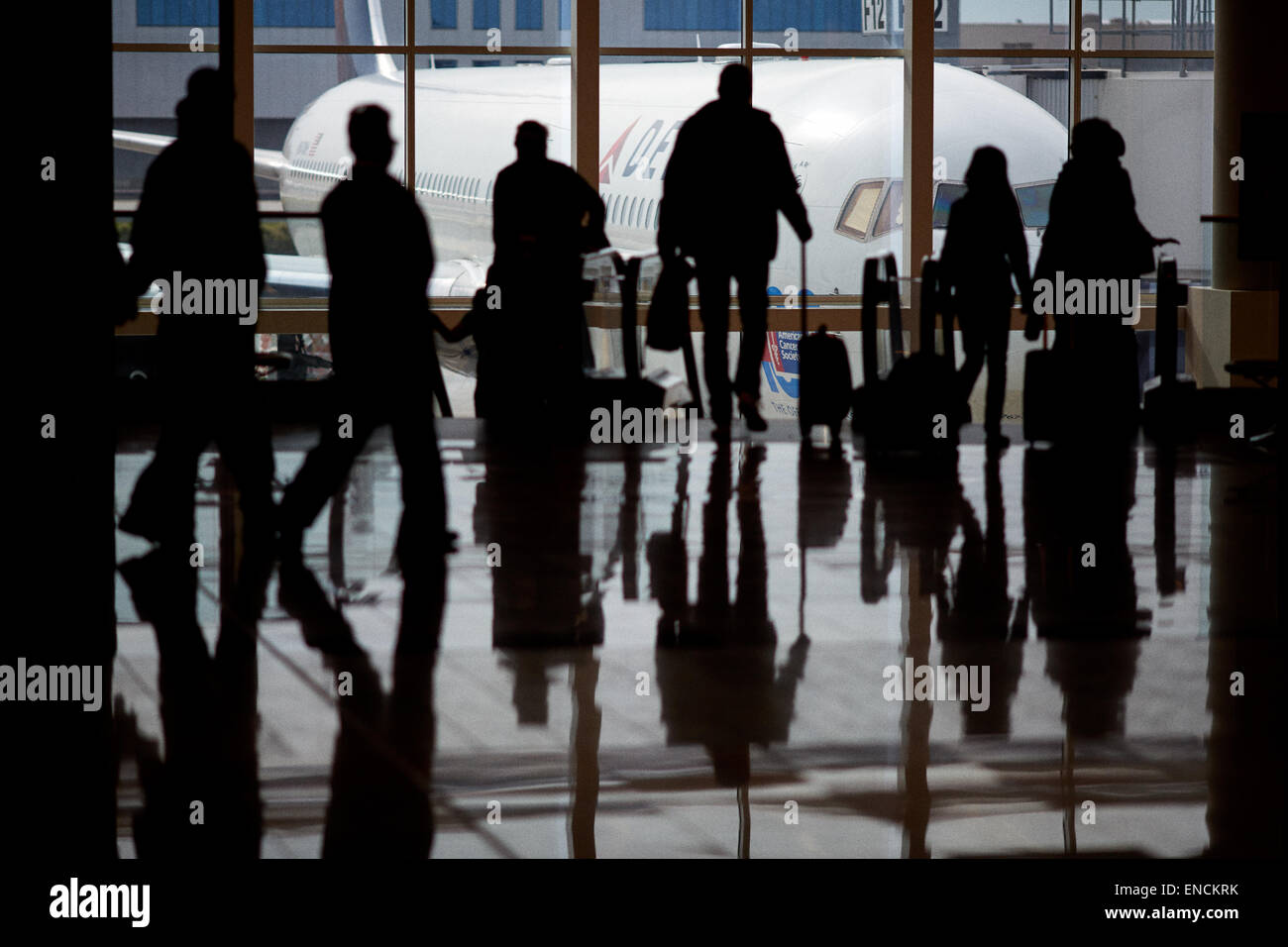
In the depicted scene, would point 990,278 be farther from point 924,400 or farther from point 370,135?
point 370,135

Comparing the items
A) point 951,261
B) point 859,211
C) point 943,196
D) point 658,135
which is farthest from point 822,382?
point 943,196

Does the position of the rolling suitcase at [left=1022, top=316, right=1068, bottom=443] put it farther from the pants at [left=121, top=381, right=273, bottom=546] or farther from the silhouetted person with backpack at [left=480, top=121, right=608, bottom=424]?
the pants at [left=121, top=381, right=273, bottom=546]

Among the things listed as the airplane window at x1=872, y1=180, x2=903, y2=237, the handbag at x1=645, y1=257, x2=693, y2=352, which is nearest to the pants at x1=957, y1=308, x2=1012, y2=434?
the handbag at x1=645, y1=257, x2=693, y2=352

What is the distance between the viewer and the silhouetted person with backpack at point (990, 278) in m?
5.76

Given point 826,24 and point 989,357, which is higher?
point 826,24

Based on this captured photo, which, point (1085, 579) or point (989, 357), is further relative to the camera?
point (989, 357)

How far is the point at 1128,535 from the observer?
4.68 m

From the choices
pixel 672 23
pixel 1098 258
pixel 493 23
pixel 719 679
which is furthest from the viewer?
pixel 493 23

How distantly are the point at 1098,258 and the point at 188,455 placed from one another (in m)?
3.12

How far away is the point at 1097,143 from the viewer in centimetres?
529

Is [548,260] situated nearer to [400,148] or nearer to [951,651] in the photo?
[951,651]

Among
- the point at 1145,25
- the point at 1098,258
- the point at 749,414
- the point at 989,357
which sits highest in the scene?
the point at 1145,25

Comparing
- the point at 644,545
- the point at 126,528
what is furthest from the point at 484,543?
the point at 126,528

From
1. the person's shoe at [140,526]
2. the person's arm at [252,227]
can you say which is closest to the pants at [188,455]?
the person's shoe at [140,526]
